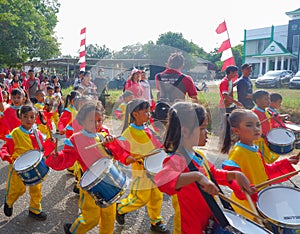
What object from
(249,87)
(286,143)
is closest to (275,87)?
Answer: (249,87)

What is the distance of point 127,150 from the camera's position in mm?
3225

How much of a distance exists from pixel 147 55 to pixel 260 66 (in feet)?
116

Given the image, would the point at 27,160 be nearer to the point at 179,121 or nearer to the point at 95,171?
the point at 95,171

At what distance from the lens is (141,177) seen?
3402 mm

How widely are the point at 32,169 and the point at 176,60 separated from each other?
2536 mm

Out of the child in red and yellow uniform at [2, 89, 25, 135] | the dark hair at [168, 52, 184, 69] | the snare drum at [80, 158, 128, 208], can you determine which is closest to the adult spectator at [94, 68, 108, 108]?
the child in red and yellow uniform at [2, 89, 25, 135]

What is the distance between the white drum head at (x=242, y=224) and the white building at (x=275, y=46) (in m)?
34.0

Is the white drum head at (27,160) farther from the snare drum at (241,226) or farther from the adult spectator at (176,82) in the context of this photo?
the adult spectator at (176,82)

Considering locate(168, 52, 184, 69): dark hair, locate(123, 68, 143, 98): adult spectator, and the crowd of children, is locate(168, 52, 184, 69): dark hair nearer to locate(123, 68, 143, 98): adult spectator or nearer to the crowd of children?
the crowd of children

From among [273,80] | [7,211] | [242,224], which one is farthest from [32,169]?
[273,80]

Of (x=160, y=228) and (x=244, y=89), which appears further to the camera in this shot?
(x=244, y=89)

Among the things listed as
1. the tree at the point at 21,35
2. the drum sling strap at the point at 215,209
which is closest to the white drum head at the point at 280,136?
the drum sling strap at the point at 215,209

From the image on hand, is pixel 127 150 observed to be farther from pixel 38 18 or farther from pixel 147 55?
pixel 38 18

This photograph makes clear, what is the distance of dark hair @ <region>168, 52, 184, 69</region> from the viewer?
469cm
